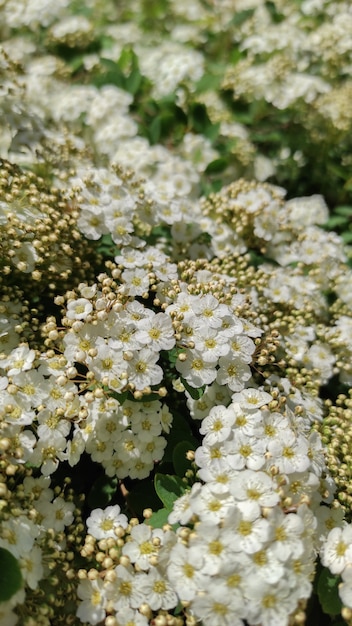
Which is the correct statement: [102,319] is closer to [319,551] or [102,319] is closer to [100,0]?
[319,551]

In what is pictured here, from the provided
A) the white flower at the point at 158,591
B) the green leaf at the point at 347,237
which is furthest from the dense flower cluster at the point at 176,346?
the green leaf at the point at 347,237

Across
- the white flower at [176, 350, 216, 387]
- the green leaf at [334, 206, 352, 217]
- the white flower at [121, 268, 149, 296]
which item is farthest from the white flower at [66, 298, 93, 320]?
the green leaf at [334, 206, 352, 217]

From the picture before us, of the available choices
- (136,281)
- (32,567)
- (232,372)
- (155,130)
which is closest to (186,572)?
(32,567)

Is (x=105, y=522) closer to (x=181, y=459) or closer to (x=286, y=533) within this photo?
(x=181, y=459)

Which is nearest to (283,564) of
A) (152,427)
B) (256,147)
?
(152,427)

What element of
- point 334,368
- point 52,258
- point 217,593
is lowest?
point 334,368

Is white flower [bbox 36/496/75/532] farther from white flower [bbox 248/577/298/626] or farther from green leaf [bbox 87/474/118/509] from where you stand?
white flower [bbox 248/577/298/626]

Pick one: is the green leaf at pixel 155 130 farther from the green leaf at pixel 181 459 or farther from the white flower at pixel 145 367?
the green leaf at pixel 181 459
